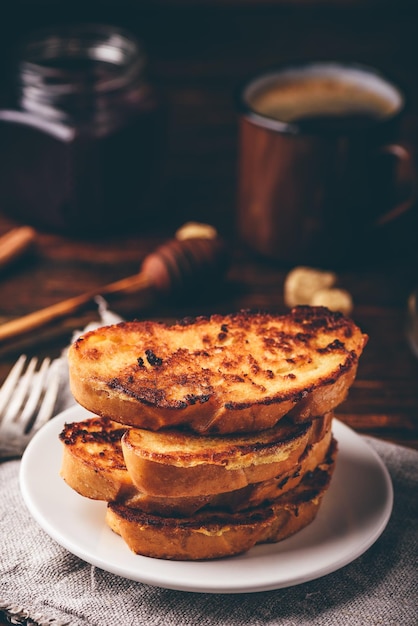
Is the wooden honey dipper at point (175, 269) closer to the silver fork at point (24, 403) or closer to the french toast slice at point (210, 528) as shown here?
the silver fork at point (24, 403)

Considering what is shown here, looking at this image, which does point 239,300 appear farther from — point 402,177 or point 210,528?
point 210,528

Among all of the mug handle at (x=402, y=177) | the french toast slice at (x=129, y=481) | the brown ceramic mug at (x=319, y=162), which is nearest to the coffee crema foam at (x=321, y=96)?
the brown ceramic mug at (x=319, y=162)

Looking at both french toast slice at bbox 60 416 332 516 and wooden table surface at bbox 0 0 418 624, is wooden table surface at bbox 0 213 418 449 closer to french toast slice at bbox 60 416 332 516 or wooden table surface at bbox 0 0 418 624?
wooden table surface at bbox 0 0 418 624

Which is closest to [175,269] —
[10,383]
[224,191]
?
[10,383]

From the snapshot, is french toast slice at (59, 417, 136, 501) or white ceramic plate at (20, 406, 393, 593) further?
Result: french toast slice at (59, 417, 136, 501)

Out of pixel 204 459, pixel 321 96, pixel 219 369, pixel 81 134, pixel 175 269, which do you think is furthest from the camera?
pixel 321 96

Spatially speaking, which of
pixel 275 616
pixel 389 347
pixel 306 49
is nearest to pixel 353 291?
pixel 389 347

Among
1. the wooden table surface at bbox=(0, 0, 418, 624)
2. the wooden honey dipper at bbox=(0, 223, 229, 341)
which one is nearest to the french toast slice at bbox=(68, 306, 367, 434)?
the wooden table surface at bbox=(0, 0, 418, 624)
